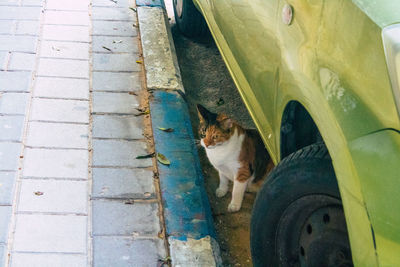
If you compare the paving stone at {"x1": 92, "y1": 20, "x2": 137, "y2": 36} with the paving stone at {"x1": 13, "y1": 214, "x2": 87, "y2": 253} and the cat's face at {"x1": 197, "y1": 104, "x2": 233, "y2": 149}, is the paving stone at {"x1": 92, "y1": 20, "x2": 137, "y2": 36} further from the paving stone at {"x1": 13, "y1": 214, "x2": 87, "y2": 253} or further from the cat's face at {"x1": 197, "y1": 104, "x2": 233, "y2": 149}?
the paving stone at {"x1": 13, "y1": 214, "x2": 87, "y2": 253}

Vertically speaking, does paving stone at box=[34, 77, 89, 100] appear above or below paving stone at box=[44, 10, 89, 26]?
above

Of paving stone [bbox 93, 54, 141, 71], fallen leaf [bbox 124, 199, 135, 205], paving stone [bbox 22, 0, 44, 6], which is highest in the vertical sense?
fallen leaf [bbox 124, 199, 135, 205]

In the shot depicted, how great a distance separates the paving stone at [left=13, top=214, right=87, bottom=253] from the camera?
3.42m

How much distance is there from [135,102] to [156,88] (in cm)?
26

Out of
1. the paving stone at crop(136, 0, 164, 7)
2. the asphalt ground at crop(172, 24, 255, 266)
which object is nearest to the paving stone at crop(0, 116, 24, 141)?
the asphalt ground at crop(172, 24, 255, 266)

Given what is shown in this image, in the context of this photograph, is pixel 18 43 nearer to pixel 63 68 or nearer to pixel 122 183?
pixel 63 68

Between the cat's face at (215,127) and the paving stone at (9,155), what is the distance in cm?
126

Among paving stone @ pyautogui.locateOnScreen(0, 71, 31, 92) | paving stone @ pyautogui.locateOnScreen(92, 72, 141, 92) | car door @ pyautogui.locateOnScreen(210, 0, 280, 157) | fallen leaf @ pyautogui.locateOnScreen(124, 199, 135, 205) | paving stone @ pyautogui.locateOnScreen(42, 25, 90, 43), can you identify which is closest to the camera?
car door @ pyautogui.locateOnScreen(210, 0, 280, 157)

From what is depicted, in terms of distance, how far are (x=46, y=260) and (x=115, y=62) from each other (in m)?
2.58

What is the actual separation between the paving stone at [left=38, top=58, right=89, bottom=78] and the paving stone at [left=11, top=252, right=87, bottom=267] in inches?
87.5

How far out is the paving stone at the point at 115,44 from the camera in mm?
5780

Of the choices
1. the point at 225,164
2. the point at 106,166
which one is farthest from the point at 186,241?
the point at 106,166

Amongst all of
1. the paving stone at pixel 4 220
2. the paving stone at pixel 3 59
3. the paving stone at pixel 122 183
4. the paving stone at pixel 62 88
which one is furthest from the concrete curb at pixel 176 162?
the paving stone at pixel 3 59

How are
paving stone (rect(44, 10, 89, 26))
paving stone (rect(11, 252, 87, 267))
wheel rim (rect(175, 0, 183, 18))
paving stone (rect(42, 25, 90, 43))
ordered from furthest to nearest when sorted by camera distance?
wheel rim (rect(175, 0, 183, 18)) → paving stone (rect(44, 10, 89, 26)) → paving stone (rect(42, 25, 90, 43)) → paving stone (rect(11, 252, 87, 267))
